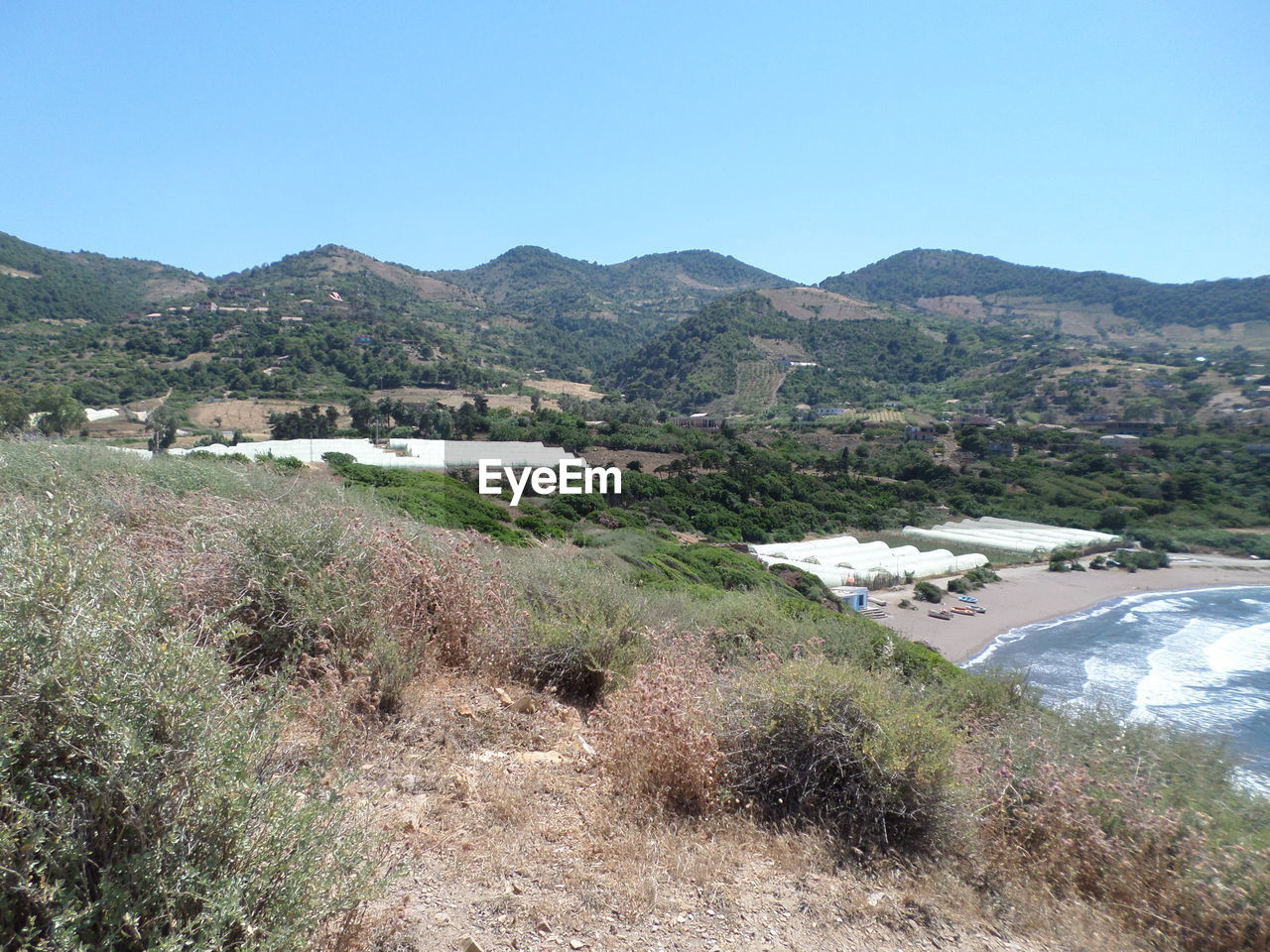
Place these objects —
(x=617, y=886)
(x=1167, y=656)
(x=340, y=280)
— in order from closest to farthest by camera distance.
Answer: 1. (x=617, y=886)
2. (x=1167, y=656)
3. (x=340, y=280)

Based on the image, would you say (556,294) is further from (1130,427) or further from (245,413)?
(1130,427)

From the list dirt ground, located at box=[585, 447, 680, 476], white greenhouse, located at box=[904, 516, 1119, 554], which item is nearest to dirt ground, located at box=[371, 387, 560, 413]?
dirt ground, located at box=[585, 447, 680, 476]

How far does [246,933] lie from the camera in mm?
1659

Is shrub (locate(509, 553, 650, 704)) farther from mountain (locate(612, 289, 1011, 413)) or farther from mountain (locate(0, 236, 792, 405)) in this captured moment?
mountain (locate(612, 289, 1011, 413))

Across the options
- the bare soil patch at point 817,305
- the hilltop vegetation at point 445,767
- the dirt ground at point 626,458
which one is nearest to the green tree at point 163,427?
the dirt ground at point 626,458

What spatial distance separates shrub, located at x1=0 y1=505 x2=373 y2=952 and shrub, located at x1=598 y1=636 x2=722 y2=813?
4.85 ft

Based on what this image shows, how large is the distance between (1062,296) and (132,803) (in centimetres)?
18202

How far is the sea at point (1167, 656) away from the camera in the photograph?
687 inches

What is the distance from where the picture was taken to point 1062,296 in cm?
14950

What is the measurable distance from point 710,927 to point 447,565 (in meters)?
3.01

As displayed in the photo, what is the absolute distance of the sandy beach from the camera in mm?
25234

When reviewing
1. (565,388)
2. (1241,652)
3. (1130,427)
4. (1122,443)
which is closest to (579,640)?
(1241,652)

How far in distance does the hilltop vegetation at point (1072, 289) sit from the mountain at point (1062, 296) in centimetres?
11

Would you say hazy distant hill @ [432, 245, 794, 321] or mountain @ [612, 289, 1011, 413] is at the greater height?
hazy distant hill @ [432, 245, 794, 321]
